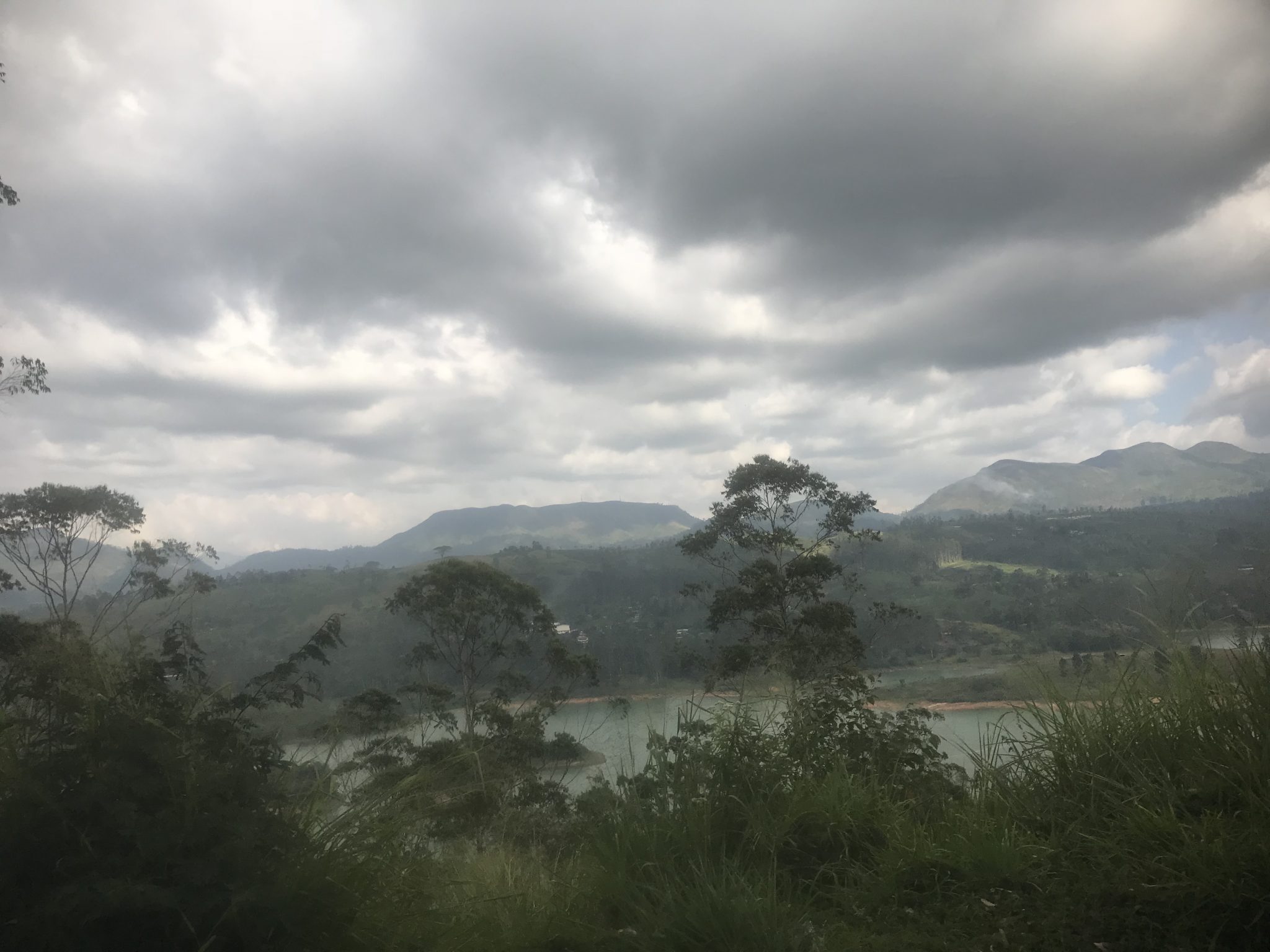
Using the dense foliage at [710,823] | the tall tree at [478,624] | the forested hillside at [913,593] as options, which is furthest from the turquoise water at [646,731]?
the tall tree at [478,624]

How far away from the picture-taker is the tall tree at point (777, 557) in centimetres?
1620

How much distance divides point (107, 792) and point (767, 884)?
7.89ft

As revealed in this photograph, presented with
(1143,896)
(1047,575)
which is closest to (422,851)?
(1143,896)

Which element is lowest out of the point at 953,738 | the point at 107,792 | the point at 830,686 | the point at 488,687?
the point at 488,687

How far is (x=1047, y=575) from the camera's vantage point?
1940 inches

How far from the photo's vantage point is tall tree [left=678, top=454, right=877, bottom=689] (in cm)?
1620

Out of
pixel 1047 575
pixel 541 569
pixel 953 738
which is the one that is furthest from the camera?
pixel 541 569

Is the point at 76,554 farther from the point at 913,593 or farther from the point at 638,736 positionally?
the point at 913,593

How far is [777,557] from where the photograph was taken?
17.5 meters

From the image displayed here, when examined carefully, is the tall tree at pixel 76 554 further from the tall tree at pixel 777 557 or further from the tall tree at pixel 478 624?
the tall tree at pixel 777 557

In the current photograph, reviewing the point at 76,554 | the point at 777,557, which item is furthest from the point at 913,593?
the point at 76,554

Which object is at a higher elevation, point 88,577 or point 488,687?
point 88,577

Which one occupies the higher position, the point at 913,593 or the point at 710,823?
the point at 710,823

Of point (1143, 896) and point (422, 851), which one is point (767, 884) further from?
point (422, 851)
